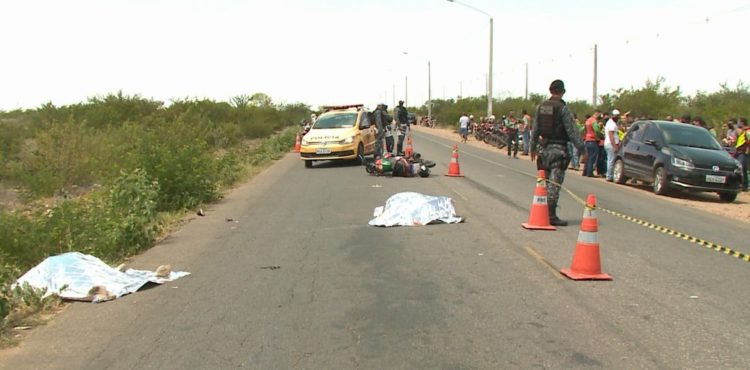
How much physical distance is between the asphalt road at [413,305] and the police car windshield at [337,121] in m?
12.7

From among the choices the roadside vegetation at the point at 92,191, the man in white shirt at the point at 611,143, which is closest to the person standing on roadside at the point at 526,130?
the man in white shirt at the point at 611,143

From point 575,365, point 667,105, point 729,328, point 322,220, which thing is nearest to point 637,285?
point 729,328

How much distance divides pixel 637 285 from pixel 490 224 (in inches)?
143

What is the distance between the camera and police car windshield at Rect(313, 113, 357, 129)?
23056 millimetres

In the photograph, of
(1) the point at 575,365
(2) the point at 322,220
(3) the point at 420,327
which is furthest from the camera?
(2) the point at 322,220

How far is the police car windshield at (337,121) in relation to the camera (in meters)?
23.1

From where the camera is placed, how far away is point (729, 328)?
5254mm

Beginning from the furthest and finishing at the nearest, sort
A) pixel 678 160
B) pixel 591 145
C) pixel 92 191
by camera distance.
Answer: pixel 591 145 → pixel 678 160 → pixel 92 191

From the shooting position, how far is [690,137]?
1603cm

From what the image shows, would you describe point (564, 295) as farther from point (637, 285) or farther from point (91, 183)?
point (91, 183)

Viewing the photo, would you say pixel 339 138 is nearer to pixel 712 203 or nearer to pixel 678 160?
pixel 678 160

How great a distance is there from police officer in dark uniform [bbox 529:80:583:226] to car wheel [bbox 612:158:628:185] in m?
8.57

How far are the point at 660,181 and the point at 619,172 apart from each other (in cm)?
237

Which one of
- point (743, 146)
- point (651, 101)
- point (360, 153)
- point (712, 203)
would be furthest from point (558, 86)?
point (651, 101)
